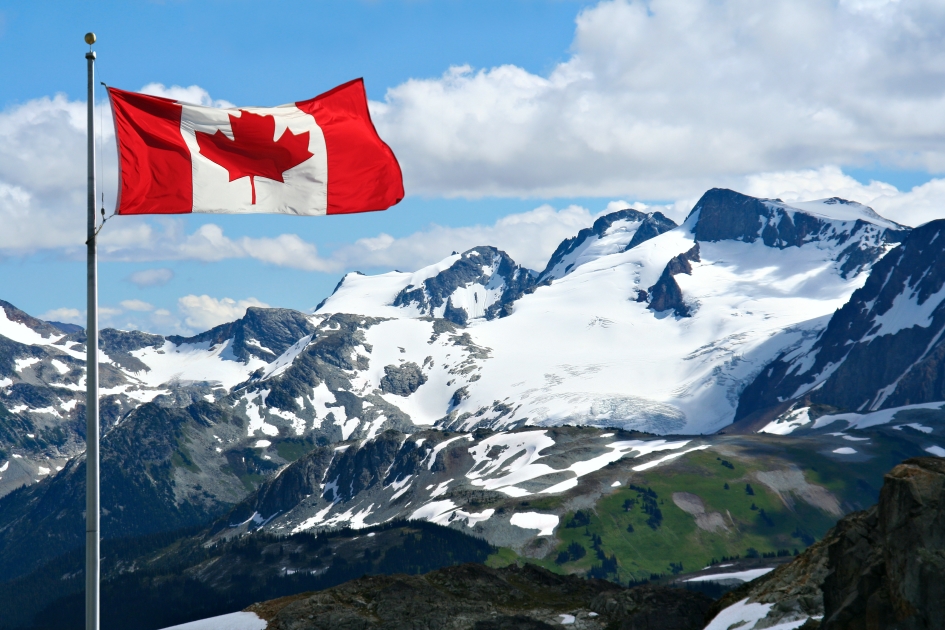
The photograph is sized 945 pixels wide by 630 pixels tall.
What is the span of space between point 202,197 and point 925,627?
1639 inches

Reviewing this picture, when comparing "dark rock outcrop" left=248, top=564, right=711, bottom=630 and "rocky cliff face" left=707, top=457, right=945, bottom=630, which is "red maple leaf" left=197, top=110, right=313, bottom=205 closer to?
"rocky cliff face" left=707, top=457, right=945, bottom=630

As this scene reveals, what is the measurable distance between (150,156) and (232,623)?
3465 inches

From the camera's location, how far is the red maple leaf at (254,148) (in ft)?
120

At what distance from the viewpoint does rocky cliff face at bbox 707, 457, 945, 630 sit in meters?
54.7

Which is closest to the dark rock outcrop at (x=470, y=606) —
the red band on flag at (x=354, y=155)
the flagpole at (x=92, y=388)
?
the red band on flag at (x=354, y=155)

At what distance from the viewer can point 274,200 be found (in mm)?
37500

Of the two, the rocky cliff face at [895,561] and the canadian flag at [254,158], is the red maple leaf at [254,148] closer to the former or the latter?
the canadian flag at [254,158]

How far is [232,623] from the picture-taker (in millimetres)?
113375

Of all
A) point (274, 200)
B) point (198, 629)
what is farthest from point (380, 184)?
point (198, 629)

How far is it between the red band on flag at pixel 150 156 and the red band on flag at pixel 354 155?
4.99 m

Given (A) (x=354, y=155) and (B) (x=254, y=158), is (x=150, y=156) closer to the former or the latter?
(B) (x=254, y=158)

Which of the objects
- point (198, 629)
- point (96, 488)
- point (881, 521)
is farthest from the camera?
point (198, 629)

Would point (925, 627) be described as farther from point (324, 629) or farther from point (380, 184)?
point (324, 629)

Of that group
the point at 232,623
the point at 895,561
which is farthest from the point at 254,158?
the point at 232,623
